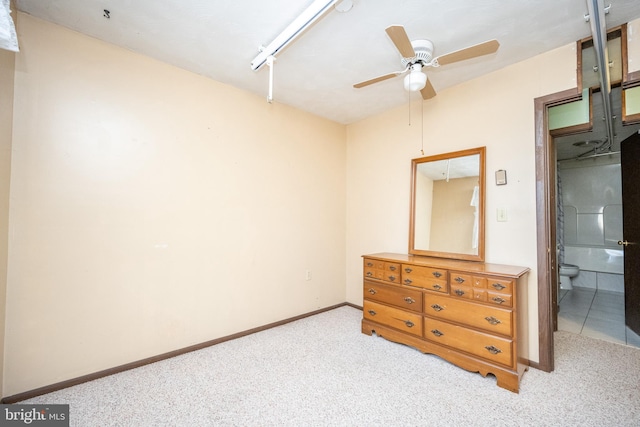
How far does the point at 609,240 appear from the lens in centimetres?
494

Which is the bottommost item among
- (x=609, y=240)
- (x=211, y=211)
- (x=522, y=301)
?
(x=522, y=301)

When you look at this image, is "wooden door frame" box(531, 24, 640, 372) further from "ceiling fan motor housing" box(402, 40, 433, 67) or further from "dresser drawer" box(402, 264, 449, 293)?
"ceiling fan motor housing" box(402, 40, 433, 67)

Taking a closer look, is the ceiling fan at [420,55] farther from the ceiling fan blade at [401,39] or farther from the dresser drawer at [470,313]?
the dresser drawer at [470,313]

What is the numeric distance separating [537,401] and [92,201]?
3444 mm

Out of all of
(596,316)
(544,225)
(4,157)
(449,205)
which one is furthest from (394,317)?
(4,157)

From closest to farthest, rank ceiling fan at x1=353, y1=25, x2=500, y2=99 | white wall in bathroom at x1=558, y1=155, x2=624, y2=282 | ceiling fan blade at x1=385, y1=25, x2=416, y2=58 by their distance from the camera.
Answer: ceiling fan blade at x1=385, y1=25, x2=416, y2=58
ceiling fan at x1=353, y1=25, x2=500, y2=99
white wall in bathroom at x1=558, y1=155, x2=624, y2=282

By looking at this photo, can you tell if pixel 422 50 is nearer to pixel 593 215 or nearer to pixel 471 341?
pixel 471 341

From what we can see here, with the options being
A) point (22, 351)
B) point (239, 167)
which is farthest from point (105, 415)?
point (239, 167)

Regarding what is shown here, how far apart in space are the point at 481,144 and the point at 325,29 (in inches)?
69.6

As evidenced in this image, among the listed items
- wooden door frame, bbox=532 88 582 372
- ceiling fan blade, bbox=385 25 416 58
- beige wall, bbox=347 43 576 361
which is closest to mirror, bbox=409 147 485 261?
beige wall, bbox=347 43 576 361

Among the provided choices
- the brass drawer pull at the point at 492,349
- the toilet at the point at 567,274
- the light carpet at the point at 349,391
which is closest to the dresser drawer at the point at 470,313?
the brass drawer pull at the point at 492,349

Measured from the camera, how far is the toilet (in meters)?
4.89

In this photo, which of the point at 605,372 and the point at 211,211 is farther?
the point at 211,211

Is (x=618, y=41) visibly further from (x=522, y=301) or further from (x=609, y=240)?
(x=609, y=240)
